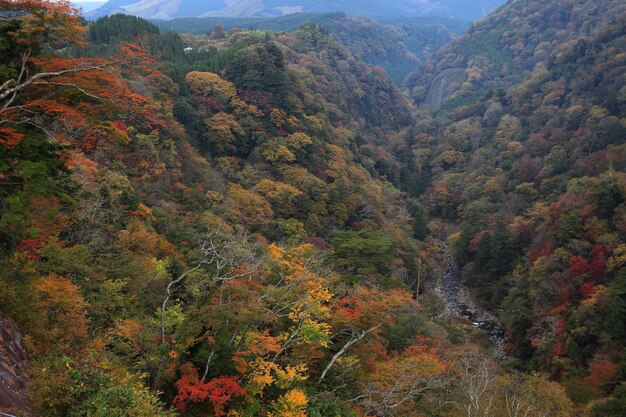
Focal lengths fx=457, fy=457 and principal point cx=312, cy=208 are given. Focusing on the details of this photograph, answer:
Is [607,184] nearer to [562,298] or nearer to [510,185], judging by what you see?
[562,298]

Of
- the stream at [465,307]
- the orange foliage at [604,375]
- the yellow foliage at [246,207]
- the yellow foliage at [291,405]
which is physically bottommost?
the stream at [465,307]

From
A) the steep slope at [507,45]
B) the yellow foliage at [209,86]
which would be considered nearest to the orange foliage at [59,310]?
the yellow foliage at [209,86]

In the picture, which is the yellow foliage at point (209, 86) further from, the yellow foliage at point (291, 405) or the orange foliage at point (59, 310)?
the yellow foliage at point (291, 405)

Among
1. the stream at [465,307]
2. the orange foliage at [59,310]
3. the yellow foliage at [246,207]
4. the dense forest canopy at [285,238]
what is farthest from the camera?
the stream at [465,307]

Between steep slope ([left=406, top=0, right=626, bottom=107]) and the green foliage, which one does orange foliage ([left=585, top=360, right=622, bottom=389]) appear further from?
steep slope ([left=406, top=0, right=626, bottom=107])

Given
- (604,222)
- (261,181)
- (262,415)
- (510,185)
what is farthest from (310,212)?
(510,185)
